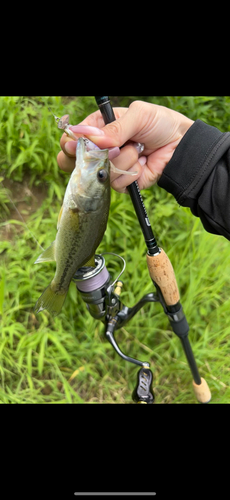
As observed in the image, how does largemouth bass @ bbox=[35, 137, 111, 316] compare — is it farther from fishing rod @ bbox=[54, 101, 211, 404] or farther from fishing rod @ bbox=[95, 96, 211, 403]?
fishing rod @ bbox=[95, 96, 211, 403]

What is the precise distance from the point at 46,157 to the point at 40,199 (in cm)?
38

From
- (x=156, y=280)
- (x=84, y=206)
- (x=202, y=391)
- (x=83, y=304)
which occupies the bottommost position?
(x=202, y=391)

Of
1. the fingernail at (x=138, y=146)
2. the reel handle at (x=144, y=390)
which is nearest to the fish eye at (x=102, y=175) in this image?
the fingernail at (x=138, y=146)

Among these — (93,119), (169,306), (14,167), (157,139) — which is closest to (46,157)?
(14,167)

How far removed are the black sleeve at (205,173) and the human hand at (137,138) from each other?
0.44 ft

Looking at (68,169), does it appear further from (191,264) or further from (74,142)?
(191,264)

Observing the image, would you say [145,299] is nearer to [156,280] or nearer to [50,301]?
[156,280]

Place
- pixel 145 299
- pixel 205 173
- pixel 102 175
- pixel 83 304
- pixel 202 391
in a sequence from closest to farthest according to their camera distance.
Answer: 1. pixel 102 175
2. pixel 205 173
3. pixel 145 299
4. pixel 202 391
5. pixel 83 304

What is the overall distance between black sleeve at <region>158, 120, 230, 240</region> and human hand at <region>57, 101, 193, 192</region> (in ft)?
0.44

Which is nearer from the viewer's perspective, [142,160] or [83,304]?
[142,160]

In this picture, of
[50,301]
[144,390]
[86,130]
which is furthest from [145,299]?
[86,130]

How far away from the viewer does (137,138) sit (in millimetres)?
1936

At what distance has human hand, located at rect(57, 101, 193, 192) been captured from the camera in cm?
161

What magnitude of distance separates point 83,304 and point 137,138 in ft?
5.13
